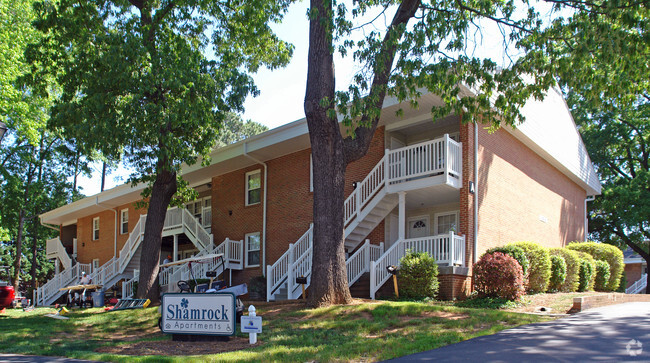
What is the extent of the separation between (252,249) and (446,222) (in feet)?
27.9

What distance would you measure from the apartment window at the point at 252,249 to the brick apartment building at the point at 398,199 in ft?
0.14

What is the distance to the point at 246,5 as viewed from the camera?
17.3m

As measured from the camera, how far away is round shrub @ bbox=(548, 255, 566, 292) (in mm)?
17727

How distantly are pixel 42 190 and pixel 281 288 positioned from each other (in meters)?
25.2

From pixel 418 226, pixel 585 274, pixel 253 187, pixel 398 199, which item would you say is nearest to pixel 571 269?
pixel 585 274

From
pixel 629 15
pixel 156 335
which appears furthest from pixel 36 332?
pixel 629 15

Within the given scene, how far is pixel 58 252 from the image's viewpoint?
36062mm

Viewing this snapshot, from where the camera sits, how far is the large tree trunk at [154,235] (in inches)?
723

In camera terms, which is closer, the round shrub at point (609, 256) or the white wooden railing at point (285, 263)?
the white wooden railing at point (285, 263)

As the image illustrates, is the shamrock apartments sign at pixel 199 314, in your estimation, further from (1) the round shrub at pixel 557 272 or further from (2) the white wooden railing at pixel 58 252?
(2) the white wooden railing at pixel 58 252

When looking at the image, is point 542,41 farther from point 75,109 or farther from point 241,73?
point 75,109

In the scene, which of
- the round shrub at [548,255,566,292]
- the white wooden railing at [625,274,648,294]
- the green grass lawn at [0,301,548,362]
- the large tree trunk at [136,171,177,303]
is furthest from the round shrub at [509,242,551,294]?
the white wooden railing at [625,274,648,294]

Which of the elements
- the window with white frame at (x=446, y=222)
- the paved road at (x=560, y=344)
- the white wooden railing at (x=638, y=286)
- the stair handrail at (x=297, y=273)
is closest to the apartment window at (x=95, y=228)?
the stair handrail at (x=297, y=273)

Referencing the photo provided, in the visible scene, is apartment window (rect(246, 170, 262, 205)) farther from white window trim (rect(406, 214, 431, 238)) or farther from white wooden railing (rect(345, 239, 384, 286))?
white wooden railing (rect(345, 239, 384, 286))
